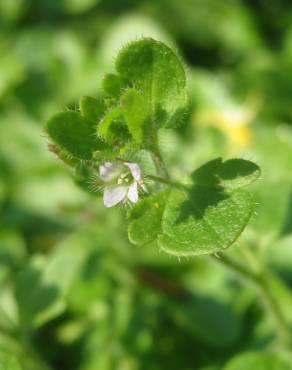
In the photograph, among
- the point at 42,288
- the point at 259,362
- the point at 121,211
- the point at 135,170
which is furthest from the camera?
the point at 121,211

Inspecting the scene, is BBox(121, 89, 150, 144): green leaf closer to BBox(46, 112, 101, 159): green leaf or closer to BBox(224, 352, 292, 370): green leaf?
BBox(46, 112, 101, 159): green leaf

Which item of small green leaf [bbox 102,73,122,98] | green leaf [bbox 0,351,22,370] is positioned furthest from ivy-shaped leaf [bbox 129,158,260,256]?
green leaf [bbox 0,351,22,370]

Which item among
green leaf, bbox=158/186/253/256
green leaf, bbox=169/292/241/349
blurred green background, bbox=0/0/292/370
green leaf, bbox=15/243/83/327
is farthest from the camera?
green leaf, bbox=169/292/241/349

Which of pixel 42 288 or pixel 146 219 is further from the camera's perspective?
pixel 42 288

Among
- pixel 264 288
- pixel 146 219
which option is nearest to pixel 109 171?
pixel 146 219

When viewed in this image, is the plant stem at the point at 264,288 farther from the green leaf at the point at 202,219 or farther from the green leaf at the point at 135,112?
the green leaf at the point at 135,112

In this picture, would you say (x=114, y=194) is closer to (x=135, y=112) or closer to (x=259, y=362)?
(x=135, y=112)
